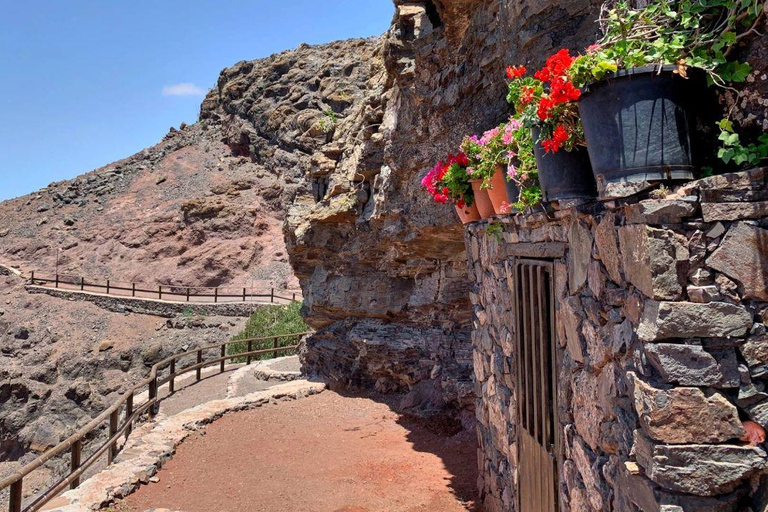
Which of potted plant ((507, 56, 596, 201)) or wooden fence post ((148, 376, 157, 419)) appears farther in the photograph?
wooden fence post ((148, 376, 157, 419))

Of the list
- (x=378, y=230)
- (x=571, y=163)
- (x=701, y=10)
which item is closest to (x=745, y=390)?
(x=571, y=163)

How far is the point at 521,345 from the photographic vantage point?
427 centimetres

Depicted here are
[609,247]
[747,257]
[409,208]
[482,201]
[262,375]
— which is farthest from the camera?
[262,375]

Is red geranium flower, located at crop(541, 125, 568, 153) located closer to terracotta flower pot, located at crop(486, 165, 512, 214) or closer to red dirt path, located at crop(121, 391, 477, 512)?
terracotta flower pot, located at crop(486, 165, 512, 214)

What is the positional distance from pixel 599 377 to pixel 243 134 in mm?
44118

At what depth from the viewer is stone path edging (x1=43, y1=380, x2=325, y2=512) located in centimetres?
616

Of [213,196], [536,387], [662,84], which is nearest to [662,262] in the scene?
[662,84]

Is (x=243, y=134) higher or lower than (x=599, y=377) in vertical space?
higher

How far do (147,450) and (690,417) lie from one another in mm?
7486

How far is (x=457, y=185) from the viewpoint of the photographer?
529 centimetres

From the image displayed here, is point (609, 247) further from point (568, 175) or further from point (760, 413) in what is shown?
point (760, 413)

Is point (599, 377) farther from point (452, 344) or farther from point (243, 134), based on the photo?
point (243, 134)

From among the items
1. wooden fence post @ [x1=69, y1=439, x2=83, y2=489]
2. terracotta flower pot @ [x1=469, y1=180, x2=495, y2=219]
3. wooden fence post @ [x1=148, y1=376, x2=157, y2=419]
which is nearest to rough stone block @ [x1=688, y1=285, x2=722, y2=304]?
terracotta flower pot @ [x1=469, y1=180, x2=495, y2=219]

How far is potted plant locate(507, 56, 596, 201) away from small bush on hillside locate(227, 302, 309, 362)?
52.7ft
